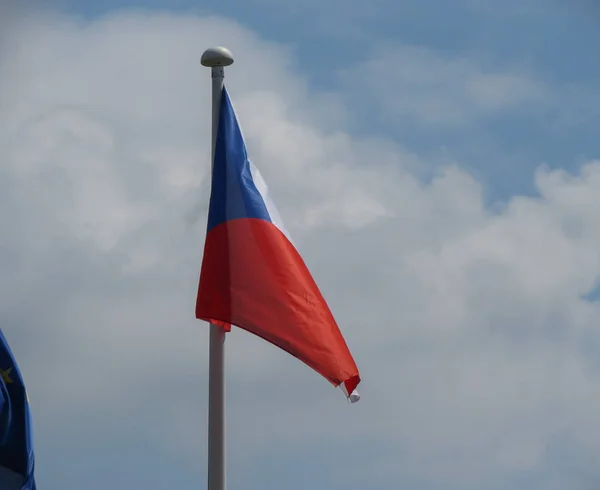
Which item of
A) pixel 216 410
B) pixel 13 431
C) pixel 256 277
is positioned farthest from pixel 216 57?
pixel 13 431

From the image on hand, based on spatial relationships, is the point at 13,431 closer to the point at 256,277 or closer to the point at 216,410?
the point at 216,410

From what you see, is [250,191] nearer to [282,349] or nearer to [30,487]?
[282,349]

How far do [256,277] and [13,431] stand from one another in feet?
24.6

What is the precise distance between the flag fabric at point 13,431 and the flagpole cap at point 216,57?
7.34 m

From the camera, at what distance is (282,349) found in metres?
16.1

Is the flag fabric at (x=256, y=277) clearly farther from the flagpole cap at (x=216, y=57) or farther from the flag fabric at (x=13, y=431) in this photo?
the flag fabric at (x=13, y=431)

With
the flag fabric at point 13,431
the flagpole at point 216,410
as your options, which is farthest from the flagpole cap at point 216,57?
the flag fabric at point 13,431

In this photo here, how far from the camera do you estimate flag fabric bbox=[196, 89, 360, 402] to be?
52.8 ft

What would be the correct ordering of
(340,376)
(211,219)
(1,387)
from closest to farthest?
1. (340,376)
2. (211,219)
3. (1,387)

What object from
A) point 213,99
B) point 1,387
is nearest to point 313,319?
point 213,99

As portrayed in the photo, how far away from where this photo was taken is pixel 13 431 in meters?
21.6

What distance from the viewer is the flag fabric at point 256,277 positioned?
1609 centimetres

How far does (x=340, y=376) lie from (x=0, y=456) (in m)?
8.63

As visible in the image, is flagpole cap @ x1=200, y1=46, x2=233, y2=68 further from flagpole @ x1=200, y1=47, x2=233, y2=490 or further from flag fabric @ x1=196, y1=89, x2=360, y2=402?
→ flagpole @ x1=200, y1=47, x2=233, y2=490
